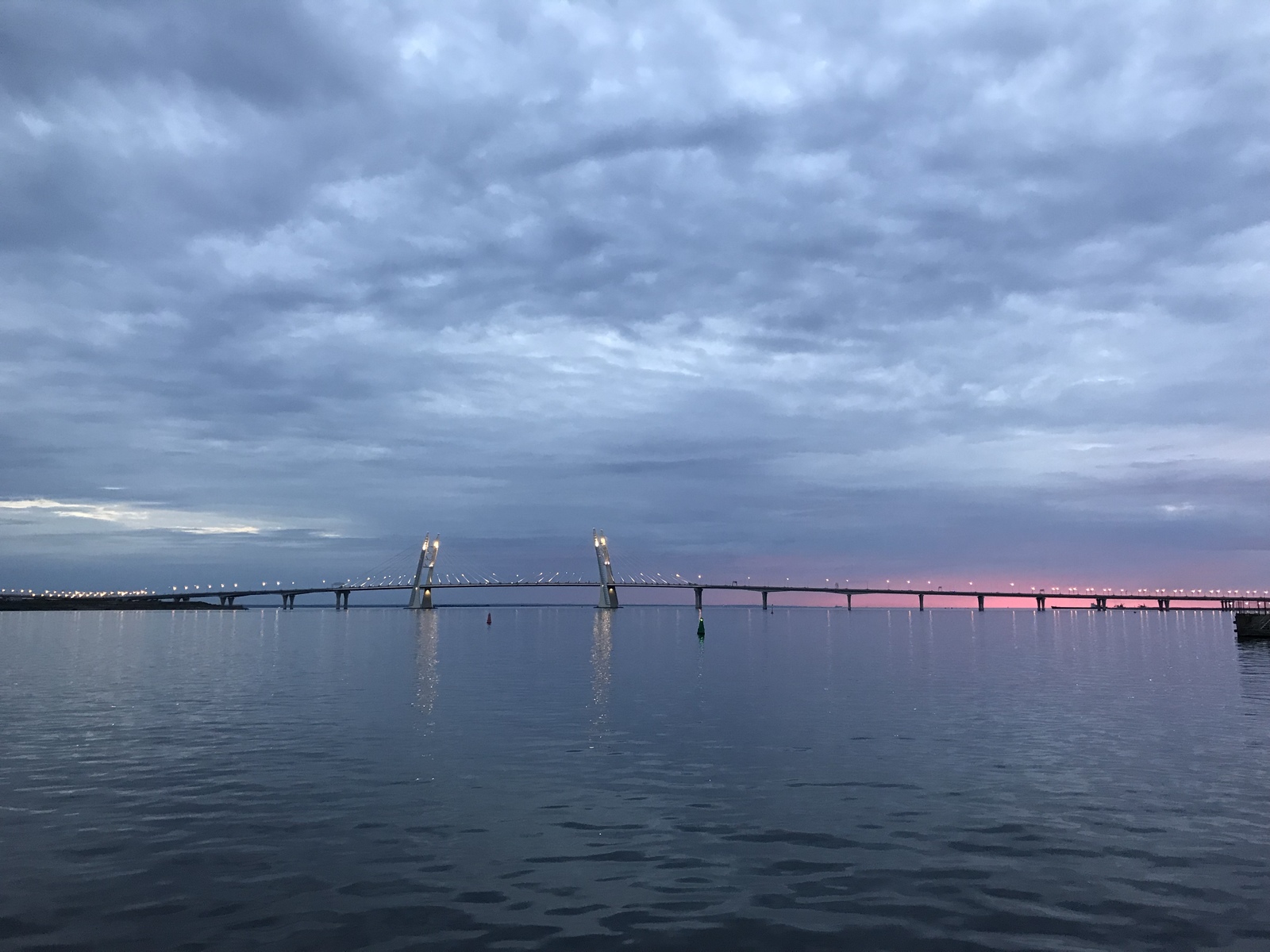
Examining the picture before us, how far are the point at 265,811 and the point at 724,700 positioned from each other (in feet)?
89.2

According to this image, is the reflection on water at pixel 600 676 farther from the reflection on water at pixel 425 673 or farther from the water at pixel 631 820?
the reflection on water at pixel 425 673

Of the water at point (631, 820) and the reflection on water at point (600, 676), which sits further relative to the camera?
the reflection on water at point (600, 676)

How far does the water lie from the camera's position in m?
13.8

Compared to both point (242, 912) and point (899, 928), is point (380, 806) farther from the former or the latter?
point (899, 928)

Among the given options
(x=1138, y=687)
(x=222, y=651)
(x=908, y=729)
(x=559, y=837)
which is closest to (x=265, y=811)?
(x=559, y=837)

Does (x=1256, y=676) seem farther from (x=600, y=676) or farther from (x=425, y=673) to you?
(x=425, y=673)

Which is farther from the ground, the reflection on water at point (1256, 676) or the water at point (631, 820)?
the water at point (631, 820)

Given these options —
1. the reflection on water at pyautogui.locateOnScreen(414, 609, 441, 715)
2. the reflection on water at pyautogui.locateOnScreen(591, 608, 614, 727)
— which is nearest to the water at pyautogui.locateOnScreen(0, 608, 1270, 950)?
the reflection on water at pyautogui.locateOnScreen(591, 608, 614, 727)

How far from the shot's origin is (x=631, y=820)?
2003 centimetres

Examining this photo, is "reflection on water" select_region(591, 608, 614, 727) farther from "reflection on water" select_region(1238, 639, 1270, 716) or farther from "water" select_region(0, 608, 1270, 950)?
"reflection on water" select_region(1238, 639, 1270, 716)

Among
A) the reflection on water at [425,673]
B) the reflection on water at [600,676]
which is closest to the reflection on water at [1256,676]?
the reflection on water at [600,676]

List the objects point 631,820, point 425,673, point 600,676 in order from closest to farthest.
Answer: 1. point 631,820
2. point 600,676
3. point 425,673

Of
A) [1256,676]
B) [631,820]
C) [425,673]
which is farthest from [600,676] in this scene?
[1256,676]

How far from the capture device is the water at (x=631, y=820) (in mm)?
13789
